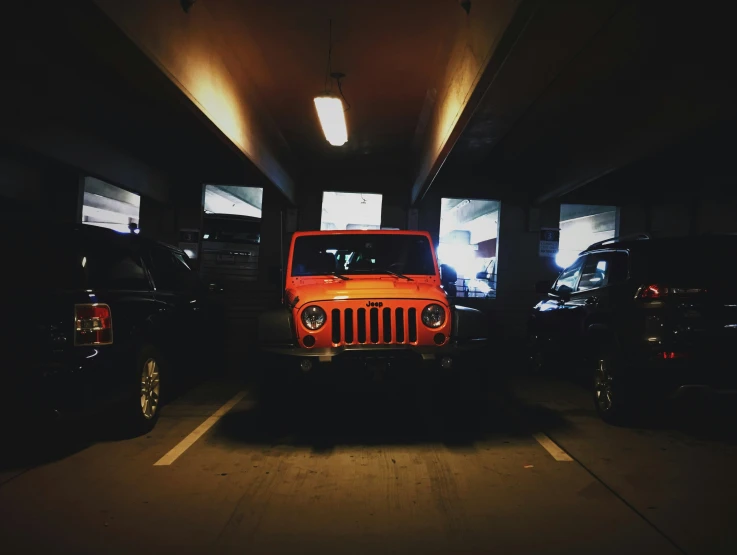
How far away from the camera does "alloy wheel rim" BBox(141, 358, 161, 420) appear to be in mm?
5771

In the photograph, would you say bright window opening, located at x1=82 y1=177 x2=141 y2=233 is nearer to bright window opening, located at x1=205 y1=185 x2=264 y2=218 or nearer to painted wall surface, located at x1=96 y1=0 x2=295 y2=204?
bright window opening, located at x1=205 y1=185 x2=264 y2=218

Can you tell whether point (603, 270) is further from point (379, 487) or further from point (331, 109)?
point (331, 109)

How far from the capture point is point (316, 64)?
9602mm

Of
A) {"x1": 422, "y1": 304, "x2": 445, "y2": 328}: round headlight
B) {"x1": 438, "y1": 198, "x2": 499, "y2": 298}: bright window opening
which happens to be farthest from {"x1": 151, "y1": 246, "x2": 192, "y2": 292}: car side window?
{"x1": 438, "y1": 198, "x2": 499, "y2": 298}: bright window opening

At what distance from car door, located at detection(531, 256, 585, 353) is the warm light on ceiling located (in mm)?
4390

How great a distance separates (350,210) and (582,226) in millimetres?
9046

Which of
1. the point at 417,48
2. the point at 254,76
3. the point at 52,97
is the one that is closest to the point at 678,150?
the point at 417,48

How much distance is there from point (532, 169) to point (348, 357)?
12.7 meters

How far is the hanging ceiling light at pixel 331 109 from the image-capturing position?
9156 mm

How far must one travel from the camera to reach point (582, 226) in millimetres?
23219

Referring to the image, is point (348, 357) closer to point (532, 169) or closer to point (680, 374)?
point (680, 374)

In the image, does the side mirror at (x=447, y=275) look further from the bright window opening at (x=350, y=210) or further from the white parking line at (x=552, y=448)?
the bright window opening at (x=350, y=210)

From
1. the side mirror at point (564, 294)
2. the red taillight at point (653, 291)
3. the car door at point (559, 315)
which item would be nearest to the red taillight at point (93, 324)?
the red taillight at point (653, 291)

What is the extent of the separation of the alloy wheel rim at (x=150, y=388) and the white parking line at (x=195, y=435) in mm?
480
